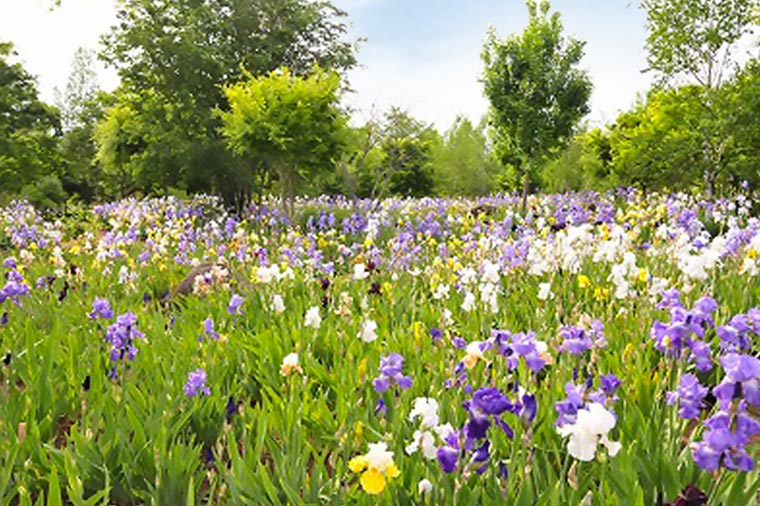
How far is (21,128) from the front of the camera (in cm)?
2706

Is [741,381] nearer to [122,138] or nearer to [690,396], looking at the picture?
[690,396]

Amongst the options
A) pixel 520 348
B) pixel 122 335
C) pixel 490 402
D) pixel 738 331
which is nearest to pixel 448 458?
pixel 490 402

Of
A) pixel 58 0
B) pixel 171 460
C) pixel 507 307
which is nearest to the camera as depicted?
pixel 171 460

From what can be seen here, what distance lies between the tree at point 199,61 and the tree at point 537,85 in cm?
599

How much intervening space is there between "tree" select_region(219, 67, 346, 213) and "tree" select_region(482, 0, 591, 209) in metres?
4.18

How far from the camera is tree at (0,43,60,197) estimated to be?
23781mm

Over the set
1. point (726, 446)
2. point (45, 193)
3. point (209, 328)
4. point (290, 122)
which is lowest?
point (45, 193)

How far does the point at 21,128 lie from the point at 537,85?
23923 mm

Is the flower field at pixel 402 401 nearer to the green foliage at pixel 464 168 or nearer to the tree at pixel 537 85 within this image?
the tree at pixel 537 85

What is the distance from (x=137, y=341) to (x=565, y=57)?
42.4 feet

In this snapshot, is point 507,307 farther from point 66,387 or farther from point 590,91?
point 590,91

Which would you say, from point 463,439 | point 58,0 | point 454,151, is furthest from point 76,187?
point 463,439

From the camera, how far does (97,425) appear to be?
2.73m

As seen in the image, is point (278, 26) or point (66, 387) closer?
point (66, 387)
